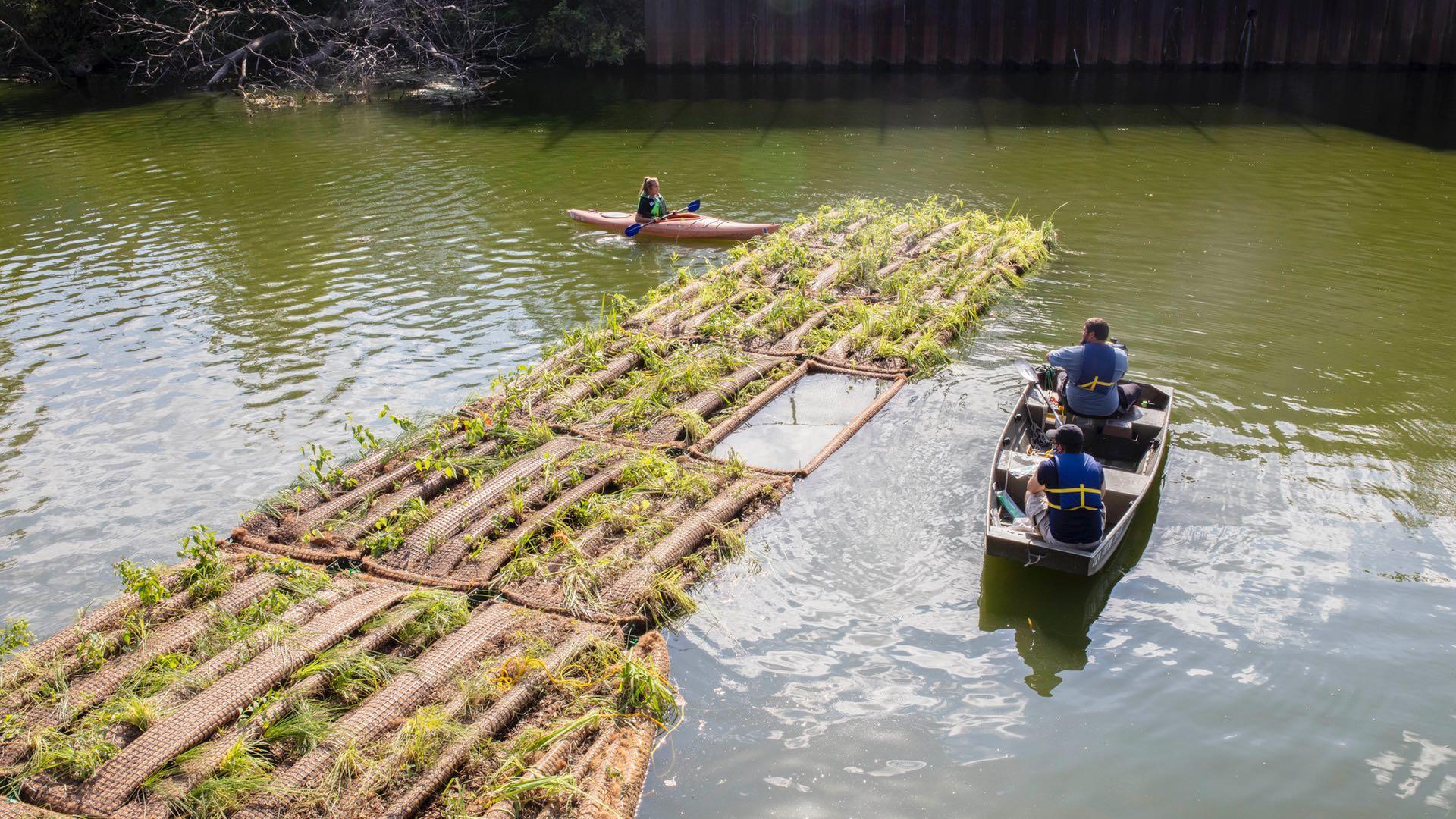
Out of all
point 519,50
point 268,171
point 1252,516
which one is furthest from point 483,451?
point 519,50

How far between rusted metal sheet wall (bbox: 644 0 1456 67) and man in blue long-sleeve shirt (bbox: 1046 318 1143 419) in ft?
78.7

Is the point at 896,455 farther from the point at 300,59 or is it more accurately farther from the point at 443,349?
the point at 300,59

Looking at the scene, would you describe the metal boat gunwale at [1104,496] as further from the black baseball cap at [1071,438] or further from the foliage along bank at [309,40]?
the foliage along bank at [309,40]

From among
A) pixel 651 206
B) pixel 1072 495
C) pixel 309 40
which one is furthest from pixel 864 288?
pixel 309 40

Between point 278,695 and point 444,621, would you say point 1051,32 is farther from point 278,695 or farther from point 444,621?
point 278,695

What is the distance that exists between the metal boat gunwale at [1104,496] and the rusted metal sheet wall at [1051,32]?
22943mm

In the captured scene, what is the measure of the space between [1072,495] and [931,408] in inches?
139

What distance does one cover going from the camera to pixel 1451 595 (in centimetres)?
794

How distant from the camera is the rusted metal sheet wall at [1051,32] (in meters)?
29.5

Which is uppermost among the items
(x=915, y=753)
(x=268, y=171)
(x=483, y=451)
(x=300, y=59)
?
(x=300, y=59)

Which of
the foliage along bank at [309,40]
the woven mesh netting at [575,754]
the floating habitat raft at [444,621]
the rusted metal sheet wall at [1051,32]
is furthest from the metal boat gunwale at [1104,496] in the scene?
the foliage along bank at [309,40]

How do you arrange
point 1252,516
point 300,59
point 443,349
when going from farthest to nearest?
point 300,59 < point 443,349 < point 1252,516

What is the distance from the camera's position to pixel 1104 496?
8.62 metres

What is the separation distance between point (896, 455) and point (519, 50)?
27.4 metres
